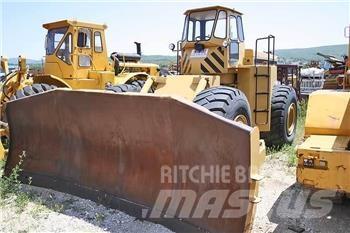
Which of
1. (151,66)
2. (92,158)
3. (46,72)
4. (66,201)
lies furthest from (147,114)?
(151,66)

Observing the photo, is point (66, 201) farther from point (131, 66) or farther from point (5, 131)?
point (131, 66)

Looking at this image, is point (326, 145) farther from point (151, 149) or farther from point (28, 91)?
point (28, 91)

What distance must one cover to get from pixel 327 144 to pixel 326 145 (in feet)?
0.13

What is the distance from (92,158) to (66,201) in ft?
1.85

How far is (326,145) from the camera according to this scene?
3.91 m

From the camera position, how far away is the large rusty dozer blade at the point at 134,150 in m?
3.40

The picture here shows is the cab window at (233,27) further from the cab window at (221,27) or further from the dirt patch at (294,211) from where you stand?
the dirt patch at (294,211)

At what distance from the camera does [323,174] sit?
12.3 feet

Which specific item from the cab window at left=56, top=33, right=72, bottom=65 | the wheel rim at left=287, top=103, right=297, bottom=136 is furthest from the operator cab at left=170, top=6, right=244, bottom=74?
the cab window at left=56, top=33, right=72, bottom=65

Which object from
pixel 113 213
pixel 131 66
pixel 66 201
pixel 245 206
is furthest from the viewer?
pixel 131 66

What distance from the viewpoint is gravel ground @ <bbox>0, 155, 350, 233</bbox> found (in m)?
3.88

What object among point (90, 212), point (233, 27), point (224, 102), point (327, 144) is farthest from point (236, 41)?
point (90, 212)

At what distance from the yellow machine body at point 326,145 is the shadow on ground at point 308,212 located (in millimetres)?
447

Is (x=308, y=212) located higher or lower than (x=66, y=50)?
lower
